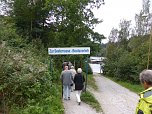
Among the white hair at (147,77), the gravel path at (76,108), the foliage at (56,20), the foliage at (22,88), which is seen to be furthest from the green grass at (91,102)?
the foliage at (56,20)

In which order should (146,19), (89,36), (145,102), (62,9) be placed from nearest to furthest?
1. (145,102)
2. (62,9)
3. (89,36)
4. (146,19)

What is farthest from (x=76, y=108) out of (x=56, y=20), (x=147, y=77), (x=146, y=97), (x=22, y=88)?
(x=56, y=20)

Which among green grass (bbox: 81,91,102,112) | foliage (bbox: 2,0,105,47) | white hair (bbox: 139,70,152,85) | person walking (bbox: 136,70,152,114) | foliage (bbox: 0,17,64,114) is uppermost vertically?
foliage (bbox: 2,0,105,47)

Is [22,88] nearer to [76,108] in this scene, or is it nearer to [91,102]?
[76,108]

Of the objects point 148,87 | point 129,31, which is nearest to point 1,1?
point 148,87

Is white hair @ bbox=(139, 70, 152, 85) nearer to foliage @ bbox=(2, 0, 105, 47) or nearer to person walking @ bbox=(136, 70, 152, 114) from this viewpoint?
person walking @ bbox=(136, 70, 152, 114)

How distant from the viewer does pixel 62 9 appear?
28.3 meters

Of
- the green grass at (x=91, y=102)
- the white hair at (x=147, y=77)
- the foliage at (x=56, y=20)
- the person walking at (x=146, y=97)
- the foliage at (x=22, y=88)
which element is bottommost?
the green grass at (x=91, y=102)

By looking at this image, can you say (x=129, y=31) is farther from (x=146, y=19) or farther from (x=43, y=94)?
(x=43, y=94)

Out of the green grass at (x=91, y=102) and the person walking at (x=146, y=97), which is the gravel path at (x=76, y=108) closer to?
the green grass at (x=91, y=102)

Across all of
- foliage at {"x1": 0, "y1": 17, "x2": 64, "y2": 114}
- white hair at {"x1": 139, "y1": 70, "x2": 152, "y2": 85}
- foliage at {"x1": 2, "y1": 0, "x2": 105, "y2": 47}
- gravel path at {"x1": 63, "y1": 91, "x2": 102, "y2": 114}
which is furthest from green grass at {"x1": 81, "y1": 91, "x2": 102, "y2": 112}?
foliage at {"x1": 2, "y1": 0, "x2": 105, "y2": 47}

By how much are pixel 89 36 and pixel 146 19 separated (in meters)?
35.6

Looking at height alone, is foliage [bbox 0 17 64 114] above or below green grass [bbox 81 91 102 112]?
above

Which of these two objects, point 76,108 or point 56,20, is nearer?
point 76,108
